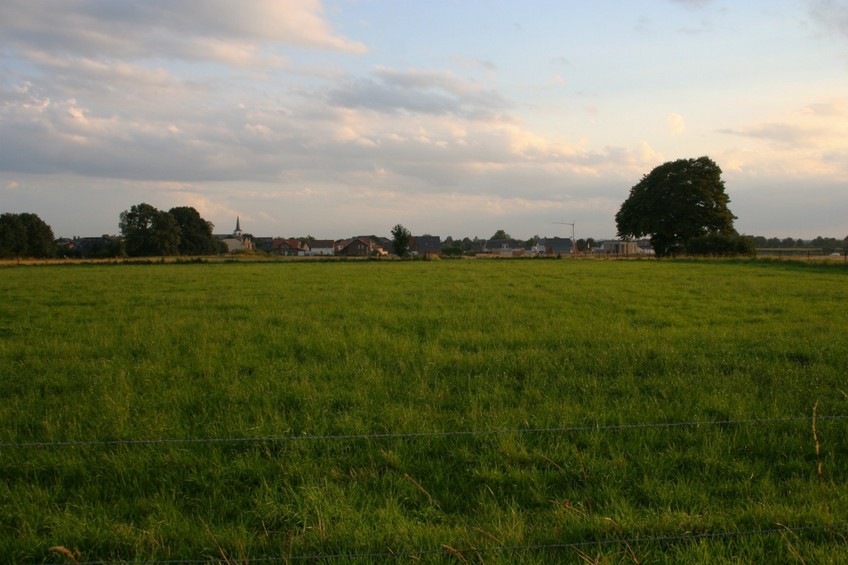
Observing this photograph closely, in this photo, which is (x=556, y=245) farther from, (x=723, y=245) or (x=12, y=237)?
(x=12, y=237)

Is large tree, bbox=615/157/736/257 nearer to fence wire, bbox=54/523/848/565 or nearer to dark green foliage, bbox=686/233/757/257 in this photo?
dark green foliage, bbox=686/233/757/257

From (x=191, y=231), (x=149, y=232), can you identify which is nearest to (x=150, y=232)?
(x=149, y=232)

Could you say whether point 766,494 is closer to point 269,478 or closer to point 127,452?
point 269,478

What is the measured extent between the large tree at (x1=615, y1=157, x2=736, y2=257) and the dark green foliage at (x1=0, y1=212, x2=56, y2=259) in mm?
96286

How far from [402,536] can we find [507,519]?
0.78 m

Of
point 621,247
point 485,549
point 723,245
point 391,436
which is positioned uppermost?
point 621,247

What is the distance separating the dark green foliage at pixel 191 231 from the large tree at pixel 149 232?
6.54m

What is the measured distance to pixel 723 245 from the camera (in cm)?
6066

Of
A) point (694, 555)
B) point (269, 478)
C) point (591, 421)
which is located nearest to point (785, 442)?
point (591, 421)

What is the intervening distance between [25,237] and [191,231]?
26.0 metres

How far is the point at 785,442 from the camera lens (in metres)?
5.40

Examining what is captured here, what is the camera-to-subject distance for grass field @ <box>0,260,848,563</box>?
12.9ft

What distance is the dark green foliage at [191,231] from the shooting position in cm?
10581

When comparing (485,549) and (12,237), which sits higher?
(12,237)
